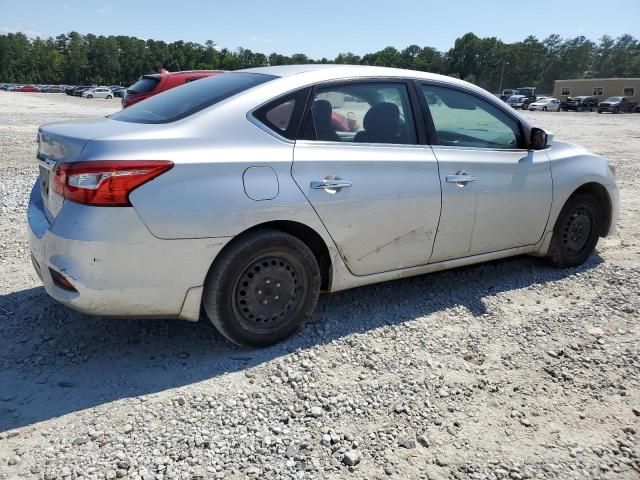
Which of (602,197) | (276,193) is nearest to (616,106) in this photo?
(602,197)

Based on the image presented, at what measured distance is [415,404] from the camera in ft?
9.37

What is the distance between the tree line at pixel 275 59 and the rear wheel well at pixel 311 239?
117m

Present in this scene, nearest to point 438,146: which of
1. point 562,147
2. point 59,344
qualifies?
point 562,147

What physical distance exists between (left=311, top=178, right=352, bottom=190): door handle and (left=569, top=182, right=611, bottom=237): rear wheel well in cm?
260

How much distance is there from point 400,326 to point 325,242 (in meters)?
0.88

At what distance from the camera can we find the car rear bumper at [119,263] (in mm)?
2705

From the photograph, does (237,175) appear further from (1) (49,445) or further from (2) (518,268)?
(2) (518,268)

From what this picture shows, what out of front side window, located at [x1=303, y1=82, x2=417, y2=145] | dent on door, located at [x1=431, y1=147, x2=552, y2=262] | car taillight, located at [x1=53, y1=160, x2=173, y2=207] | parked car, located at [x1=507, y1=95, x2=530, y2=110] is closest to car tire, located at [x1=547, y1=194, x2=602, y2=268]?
dent on door, located at [x1=431, y1=147, x2=552, y2=262]

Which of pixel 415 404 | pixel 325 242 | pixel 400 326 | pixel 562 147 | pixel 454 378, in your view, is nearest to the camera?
pixel 415 404

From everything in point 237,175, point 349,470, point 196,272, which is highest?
point 237,175

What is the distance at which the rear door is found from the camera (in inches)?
129

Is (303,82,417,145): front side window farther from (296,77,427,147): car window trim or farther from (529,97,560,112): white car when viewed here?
(529,97,560,112): white car

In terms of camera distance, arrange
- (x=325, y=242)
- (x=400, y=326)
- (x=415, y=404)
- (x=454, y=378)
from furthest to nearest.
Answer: (x=400, y=326) → (x=325, y=242) → (x=454, y=378) → (x=415, y=404)

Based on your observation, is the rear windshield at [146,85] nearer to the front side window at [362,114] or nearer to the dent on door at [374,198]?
the front side window at [362,114]
